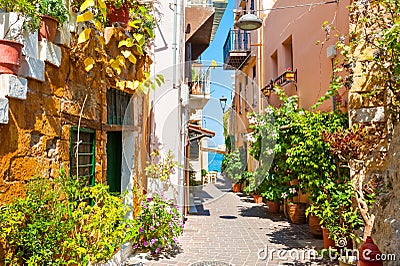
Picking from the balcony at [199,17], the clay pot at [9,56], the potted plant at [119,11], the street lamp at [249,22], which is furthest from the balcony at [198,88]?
the clay pot at [9,56]

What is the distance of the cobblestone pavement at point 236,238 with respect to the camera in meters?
5.86

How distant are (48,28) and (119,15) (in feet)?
6.10

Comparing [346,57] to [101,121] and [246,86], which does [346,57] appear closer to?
[101,121]

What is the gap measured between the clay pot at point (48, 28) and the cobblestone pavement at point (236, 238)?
3.74 meters

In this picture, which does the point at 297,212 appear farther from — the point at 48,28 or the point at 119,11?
the point at 48,28

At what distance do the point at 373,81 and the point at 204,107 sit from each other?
288 inches

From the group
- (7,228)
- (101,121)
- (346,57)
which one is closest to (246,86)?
(346,57)

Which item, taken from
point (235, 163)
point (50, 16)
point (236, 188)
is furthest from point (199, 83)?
point (50, 16)

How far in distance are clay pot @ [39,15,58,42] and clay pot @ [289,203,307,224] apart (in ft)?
23.7

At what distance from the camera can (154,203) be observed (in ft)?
20.9

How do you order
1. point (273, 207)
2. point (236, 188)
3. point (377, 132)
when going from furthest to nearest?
point (236, 188)
point (273, 207)
point (377, 132)

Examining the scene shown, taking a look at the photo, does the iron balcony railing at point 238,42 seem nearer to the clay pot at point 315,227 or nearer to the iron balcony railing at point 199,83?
the iron balcony railing at point 199,83

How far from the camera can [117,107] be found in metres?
5.73

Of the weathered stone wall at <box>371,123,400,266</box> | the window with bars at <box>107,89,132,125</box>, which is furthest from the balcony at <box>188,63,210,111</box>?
the weathered stone wall at <box>371,123,400,266</box>
